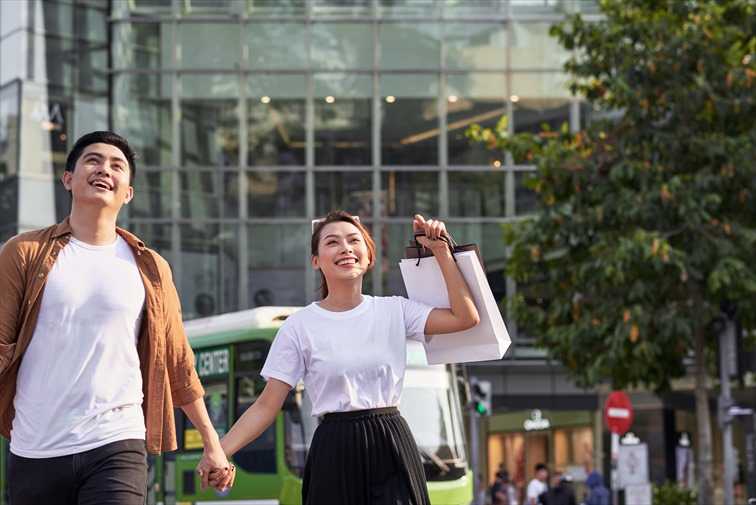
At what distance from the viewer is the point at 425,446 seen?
15.2 m

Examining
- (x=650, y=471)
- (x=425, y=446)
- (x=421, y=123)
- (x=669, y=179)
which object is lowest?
(x=650, y=471)

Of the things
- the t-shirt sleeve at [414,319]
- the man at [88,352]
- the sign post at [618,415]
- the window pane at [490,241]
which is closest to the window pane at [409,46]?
the window pane at [490,241]

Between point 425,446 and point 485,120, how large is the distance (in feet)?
54.5

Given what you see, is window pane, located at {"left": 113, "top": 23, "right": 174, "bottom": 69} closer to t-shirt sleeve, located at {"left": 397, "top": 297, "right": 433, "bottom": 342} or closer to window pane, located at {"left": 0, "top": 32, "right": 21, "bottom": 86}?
window pane, located at {"left": 0, "top": 32, "right": 21, "bottom": 86}

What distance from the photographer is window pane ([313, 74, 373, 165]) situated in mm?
30453

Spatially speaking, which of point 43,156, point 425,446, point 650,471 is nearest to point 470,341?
point 425,446

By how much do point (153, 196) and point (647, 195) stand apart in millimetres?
14536

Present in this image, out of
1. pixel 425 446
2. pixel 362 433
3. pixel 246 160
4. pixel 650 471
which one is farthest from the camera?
pixel 650 471

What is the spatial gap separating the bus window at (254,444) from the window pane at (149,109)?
1434 cm

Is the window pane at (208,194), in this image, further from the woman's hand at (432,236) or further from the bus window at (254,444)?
the woman's hand at (432,236)

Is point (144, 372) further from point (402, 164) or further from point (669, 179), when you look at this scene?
point (402, 164)

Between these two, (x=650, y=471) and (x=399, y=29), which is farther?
(x=650, y=471)

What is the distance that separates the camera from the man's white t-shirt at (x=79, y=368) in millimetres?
4512

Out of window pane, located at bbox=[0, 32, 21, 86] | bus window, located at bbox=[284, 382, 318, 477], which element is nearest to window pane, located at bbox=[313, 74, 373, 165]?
window pane, located at bbox=[0, 32, 21, 86]
